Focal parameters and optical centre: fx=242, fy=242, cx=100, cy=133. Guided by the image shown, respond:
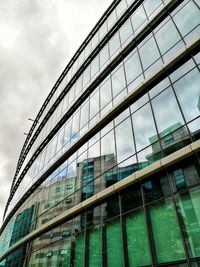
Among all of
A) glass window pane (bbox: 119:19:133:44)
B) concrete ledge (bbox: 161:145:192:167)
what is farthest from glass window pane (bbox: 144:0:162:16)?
concrete ledge (bbox: 161:145:192:167)

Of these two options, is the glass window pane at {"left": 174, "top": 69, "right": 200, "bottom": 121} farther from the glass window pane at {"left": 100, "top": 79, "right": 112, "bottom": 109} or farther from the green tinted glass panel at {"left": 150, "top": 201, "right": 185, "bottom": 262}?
the glass window pane at {"left": 100, "top": 79, "right": 112, "bottom": 109}

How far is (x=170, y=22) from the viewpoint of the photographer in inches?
591

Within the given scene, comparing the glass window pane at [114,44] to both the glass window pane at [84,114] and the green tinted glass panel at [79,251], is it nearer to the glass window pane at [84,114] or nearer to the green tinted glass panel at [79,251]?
the glass window pane at [84,114]

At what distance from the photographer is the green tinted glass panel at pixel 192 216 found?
344 inches

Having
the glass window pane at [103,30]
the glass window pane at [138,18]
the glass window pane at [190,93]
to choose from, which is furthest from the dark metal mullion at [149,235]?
the glass window pane at [103,30]

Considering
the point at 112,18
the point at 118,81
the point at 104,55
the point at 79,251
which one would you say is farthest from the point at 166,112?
the point at 112,18

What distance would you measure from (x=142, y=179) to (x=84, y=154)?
7681 millimetres

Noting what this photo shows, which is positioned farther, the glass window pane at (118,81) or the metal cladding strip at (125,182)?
the glass window pane at (118,81)

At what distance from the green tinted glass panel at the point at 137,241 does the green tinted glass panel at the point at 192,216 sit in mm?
2183

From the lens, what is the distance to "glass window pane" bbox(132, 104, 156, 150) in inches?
508

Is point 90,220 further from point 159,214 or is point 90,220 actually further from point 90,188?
point 159,214

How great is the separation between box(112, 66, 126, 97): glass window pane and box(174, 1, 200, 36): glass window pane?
5028mm

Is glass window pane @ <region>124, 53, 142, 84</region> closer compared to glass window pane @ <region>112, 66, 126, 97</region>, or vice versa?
Answer: glass window pane @ <region>124, 53, 142, 84</region>

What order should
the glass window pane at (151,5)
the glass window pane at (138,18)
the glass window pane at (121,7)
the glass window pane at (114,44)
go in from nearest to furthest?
the glass window pane at (151,5) < the glass window pane at (138,18) < the glass window pane at (114,44) < the glass window pane at (121,7)
